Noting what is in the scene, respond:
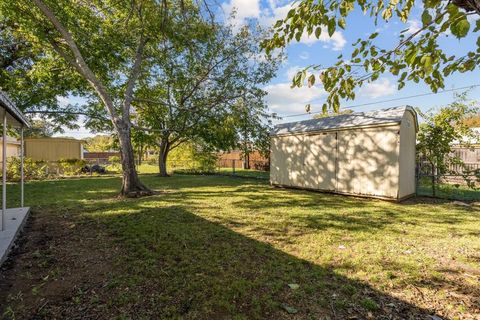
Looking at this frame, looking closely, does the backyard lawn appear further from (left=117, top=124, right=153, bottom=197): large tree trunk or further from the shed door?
the shed door

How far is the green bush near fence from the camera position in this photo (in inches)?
518

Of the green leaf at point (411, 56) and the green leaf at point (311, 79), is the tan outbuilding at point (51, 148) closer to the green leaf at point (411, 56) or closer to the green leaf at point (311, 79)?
the green leaf at point (311, 79)

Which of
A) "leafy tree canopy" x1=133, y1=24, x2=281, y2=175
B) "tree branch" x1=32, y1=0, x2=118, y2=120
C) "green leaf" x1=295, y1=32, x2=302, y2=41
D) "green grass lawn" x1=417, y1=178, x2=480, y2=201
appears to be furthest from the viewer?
"leafy tree canopy" x1=133, y1=24, x2=281, y2=175

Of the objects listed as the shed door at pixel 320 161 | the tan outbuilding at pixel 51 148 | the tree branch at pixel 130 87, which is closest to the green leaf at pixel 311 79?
the shed door at pixel 320 161

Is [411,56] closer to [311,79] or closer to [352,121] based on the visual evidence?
[311,79]

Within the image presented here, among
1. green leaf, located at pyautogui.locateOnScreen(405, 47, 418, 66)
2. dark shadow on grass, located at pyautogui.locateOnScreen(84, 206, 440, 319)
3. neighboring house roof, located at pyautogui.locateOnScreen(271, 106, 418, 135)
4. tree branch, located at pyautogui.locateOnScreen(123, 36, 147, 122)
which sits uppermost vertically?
tree branch, located at pyautogui.locateOnScreen(123, 36, 147, 122)

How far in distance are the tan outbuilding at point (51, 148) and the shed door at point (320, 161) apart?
18585 millimetres

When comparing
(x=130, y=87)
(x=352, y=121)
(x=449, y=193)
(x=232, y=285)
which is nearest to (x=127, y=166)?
(x=130, y=87)

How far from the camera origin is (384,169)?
720 centimetres

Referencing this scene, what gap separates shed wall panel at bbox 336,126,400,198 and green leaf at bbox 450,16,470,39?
6.66m

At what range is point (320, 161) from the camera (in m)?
8.88

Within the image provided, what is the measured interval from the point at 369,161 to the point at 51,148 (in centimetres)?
2124

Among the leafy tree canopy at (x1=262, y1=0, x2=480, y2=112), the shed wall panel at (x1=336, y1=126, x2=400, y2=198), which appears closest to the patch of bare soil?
the leafy tree canopy at (x1=262, y1=0, x2=480, y2=112)

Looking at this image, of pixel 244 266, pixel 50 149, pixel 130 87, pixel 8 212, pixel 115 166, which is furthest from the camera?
pixel 115 166
